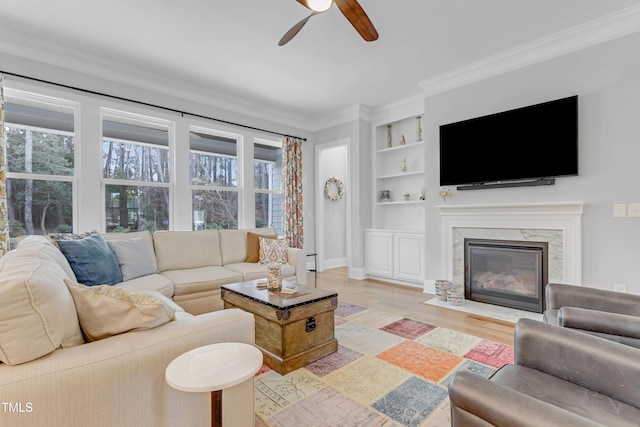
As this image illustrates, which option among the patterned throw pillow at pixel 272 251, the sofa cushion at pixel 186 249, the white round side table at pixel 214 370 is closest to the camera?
the white round side table at pixel 214 370

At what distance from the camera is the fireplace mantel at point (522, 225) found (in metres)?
3.06

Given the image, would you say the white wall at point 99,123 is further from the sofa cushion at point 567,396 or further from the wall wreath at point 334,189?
the sofa cushion at point 567,396

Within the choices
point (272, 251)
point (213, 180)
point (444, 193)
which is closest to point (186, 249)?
point (272, 251)

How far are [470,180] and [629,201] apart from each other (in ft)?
4.60

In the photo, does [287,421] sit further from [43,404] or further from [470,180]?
[470,180]

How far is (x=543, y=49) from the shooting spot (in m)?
3.26

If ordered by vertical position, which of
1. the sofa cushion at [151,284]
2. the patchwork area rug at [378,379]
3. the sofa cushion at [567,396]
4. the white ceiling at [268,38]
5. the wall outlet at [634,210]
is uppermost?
the white ceiling at [268,38]

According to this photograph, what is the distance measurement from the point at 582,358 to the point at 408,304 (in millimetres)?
2587

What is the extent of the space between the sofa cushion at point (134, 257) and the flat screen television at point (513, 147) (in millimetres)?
3601

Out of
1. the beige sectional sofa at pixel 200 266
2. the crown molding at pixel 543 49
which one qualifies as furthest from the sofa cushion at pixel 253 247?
the crown molding at pixel 543 49

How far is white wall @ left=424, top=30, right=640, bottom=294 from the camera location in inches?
111

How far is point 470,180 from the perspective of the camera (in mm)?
3768

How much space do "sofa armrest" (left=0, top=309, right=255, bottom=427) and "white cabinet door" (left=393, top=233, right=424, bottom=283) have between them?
11.9ft

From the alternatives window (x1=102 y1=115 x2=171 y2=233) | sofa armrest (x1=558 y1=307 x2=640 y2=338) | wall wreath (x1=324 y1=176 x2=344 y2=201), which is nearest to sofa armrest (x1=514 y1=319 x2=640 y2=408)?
sofa armrest (x1=558 y1=307 x2=640 y2=338)
